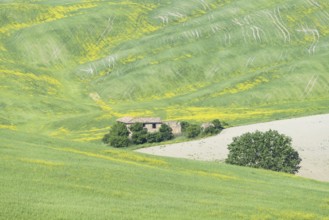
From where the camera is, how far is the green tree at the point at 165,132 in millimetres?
117562

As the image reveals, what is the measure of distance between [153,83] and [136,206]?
16745 cm

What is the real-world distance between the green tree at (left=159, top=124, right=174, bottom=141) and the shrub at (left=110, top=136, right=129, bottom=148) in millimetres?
8262

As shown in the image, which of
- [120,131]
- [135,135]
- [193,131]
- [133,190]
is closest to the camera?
[133,190]

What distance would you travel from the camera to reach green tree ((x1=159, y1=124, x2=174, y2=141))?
117562 mm

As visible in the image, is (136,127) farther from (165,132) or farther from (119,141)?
→ (165,132)

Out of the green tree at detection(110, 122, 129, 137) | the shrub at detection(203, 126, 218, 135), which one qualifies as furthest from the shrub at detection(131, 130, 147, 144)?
the shrub at detection(203, 126, 218, 135)

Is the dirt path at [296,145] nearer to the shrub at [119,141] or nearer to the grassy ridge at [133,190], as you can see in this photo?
the shrub at [119,141]

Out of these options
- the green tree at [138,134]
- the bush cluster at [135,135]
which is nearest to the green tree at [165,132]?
the bush cluster at [135,135]

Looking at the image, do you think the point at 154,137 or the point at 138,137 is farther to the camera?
the point at 154,137

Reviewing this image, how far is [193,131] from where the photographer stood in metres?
118

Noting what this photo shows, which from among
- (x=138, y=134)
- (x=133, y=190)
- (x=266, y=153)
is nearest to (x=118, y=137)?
(x=138, y=134)

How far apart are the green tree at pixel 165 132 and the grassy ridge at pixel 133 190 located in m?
60.2

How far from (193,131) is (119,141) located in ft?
52.8

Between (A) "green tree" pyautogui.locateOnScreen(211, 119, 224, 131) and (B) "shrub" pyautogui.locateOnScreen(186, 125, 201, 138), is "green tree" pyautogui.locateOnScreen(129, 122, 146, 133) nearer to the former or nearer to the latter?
(B) "shrub" pyautogui.locateOnScreen(186, 125, 201, 138)
